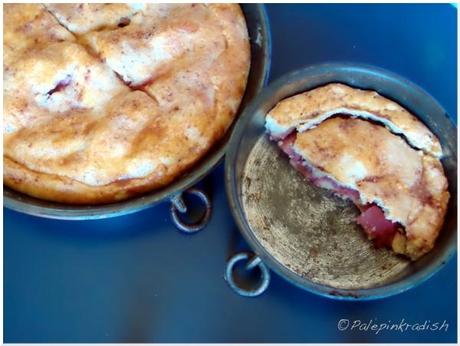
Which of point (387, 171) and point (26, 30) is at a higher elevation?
point (26, 30)

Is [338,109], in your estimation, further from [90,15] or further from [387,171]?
[90,15]

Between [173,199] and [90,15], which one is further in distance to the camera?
[90,15]

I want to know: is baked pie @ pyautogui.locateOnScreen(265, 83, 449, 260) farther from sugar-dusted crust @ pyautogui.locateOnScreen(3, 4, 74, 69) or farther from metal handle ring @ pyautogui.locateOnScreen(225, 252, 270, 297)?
sugar-dusted crust @ pyautogui.locateOnScreen(3, 4, 74, 69)

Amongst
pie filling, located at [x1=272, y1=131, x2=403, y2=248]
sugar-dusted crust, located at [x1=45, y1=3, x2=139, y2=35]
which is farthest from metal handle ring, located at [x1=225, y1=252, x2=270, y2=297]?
sugar-dusted crust, located at [x1=45, y1=3, x2=139, y2=35]

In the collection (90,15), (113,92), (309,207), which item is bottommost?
(309,207)

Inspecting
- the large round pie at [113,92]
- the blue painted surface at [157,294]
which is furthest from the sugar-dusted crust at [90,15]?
the blue painted surface at [157,294]

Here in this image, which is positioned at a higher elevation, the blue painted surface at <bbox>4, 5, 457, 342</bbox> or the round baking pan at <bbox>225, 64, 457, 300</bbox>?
the round baking pan at <bbox>225, 64, 457, 300</bbox>

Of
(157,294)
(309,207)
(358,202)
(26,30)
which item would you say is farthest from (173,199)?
(26,30)
